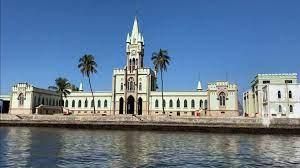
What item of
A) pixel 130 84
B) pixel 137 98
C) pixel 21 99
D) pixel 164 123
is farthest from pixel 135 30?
pixel 164 123

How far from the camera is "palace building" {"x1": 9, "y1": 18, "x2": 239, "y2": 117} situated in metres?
89.5

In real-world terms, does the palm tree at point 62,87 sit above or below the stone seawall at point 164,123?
above

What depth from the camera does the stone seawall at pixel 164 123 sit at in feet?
196

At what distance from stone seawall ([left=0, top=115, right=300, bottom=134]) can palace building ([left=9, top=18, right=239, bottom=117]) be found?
19.9 meters

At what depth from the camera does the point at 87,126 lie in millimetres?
68688

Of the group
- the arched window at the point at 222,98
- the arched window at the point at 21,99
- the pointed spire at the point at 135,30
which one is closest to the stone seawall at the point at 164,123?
the arched window at the point at 21,99

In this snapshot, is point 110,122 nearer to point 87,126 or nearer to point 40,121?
point 87,126

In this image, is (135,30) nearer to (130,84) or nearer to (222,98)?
(130,84)

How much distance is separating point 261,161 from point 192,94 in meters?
69.7

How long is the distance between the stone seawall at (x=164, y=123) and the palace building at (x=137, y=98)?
1989 cm

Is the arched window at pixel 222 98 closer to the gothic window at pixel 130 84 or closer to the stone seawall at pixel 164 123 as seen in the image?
the gothic window at pixel 130 84

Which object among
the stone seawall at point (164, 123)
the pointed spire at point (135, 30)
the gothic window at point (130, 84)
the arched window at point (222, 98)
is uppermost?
the pointed spire at point (135, 30)

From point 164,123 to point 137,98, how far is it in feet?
98.4

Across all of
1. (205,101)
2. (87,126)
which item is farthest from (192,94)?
(87,126)
